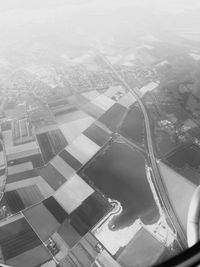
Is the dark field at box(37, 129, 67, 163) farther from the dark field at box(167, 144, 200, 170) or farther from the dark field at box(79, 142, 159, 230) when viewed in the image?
the dark field at box(167, 144, 200, 170)

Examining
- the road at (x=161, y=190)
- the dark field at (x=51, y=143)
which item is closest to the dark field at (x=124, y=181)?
the road at (x=161, y=190)

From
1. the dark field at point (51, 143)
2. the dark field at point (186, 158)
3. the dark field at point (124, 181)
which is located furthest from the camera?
the dark field at point (51, 143)

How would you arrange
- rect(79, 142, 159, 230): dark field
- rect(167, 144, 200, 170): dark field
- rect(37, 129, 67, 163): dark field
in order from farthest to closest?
1. rect(37, 129, 67, 163): dark field
2. rect(167, 144, 200, 170): dark field
3. rect(79, 142, 159, 230): dark field

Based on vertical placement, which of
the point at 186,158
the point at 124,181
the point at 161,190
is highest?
the point at 186,158

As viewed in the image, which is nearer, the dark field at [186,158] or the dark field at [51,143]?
the dark field at [186,158]

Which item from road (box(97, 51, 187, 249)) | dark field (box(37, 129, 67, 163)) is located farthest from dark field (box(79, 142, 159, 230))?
dark field (box(37, 129, 67, 163))

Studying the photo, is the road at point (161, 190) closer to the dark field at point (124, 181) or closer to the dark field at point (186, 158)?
the dark field at point (124, 181)

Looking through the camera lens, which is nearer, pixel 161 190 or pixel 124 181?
pixel 161 190

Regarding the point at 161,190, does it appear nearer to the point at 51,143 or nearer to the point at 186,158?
the point at 186,158

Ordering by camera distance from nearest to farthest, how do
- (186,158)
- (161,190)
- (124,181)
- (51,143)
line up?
(161,190) → (124,181) → (186,158) → (51,143)

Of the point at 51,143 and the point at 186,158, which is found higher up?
the point at 186,158

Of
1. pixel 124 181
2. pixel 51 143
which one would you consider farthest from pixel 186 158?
pixel 51 143
